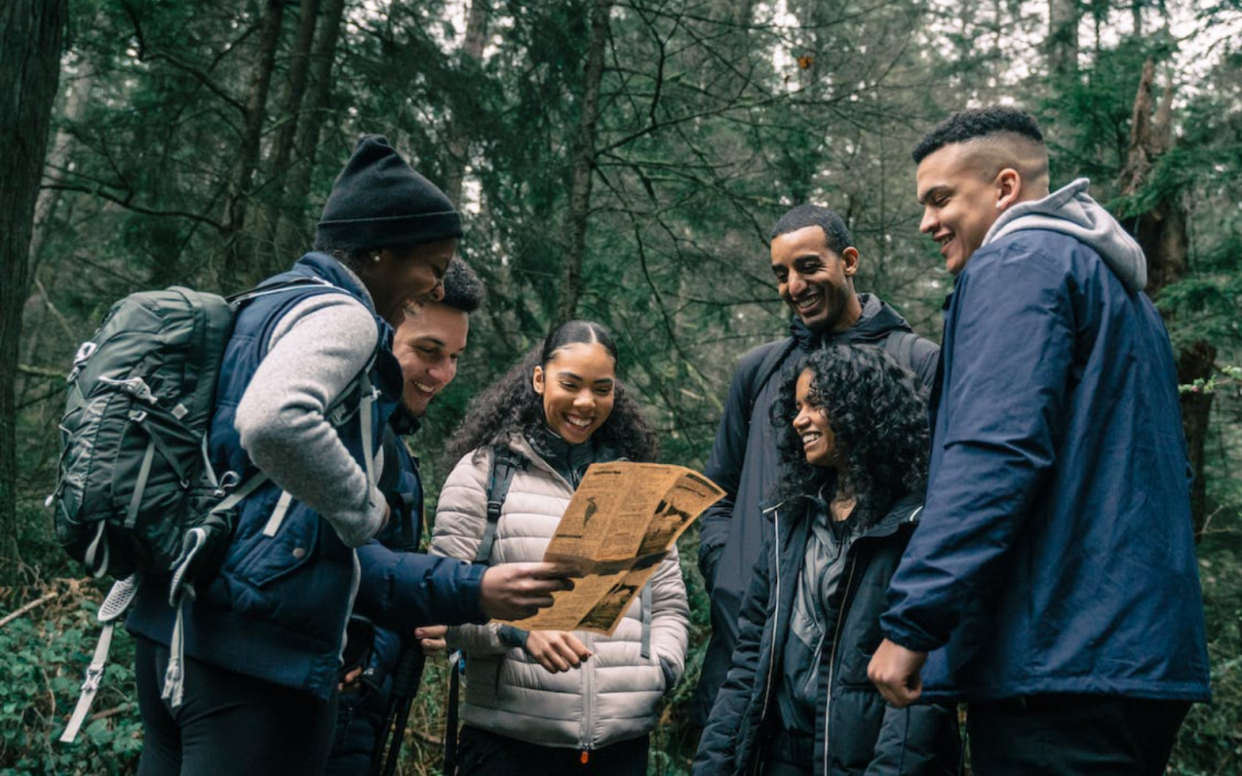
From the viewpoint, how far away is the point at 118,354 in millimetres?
2135

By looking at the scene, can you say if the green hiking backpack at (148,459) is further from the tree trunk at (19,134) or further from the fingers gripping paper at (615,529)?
the tree trunk at (19,134)

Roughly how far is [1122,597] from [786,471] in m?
Result: 1.45

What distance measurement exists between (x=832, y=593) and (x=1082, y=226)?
4.09 ft

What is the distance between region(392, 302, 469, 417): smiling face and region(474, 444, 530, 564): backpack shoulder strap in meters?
0.38

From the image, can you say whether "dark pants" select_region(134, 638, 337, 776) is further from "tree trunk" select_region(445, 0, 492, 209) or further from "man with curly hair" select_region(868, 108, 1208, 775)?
"tree trunk" select_region(445, 0, 492, 209)

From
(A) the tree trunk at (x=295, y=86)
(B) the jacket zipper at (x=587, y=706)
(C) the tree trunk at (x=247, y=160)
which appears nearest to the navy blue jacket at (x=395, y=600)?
(B) the jacket zipper at (x=587, y=706)

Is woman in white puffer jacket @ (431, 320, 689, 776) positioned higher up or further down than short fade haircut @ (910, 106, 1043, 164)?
further down

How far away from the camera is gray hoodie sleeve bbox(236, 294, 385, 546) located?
2049 mm

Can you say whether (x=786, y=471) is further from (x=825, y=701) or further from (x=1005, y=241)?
(x=1005, y=241)

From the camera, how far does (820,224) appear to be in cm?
429

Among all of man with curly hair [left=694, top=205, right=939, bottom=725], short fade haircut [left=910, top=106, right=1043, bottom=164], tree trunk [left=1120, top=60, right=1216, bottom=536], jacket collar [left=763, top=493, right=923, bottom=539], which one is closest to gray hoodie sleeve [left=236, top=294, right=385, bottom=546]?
jacket collar [left=763, top=493, right=923, bottom=539]

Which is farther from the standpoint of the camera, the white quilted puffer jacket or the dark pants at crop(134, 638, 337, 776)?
the white quilted puffer jacket

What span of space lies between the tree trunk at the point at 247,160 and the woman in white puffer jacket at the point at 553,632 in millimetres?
4428

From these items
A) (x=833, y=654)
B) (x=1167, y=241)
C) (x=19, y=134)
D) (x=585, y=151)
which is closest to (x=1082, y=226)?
(x=833, y=654)
